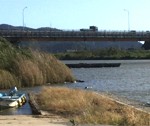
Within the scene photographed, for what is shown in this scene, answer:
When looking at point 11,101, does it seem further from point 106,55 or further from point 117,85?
point 106,55

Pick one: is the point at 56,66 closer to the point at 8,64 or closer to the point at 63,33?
the point at 8,64

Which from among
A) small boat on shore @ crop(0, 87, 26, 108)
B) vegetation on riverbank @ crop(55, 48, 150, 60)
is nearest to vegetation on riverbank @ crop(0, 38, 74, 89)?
small boat on shore @ crop(0, 87, 26, 108)

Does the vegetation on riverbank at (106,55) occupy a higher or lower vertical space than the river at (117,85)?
lower

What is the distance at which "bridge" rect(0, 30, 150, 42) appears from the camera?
131375mm

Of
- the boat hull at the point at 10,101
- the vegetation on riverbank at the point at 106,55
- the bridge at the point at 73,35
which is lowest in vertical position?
the vegetation on riverbank at the point at 106,55

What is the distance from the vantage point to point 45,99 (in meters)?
32.0

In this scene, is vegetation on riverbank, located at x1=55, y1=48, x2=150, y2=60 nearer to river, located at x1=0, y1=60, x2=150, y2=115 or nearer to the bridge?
the bridge

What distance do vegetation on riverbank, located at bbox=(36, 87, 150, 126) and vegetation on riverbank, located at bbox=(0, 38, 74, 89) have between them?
17399 millimetres

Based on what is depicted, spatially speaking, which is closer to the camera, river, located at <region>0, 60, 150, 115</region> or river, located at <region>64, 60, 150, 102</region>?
river, located at <region>0, 60, 150, 115</region>

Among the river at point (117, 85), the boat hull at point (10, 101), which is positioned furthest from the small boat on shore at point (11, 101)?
the river at point (117, 85)

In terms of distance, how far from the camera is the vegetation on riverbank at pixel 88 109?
19.7 m

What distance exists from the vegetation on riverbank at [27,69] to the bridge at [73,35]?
6632 centimetres

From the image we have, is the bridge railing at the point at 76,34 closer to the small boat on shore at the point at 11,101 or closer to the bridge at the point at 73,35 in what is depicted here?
the bridge at the point at 73,35

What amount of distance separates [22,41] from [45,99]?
103 meters
